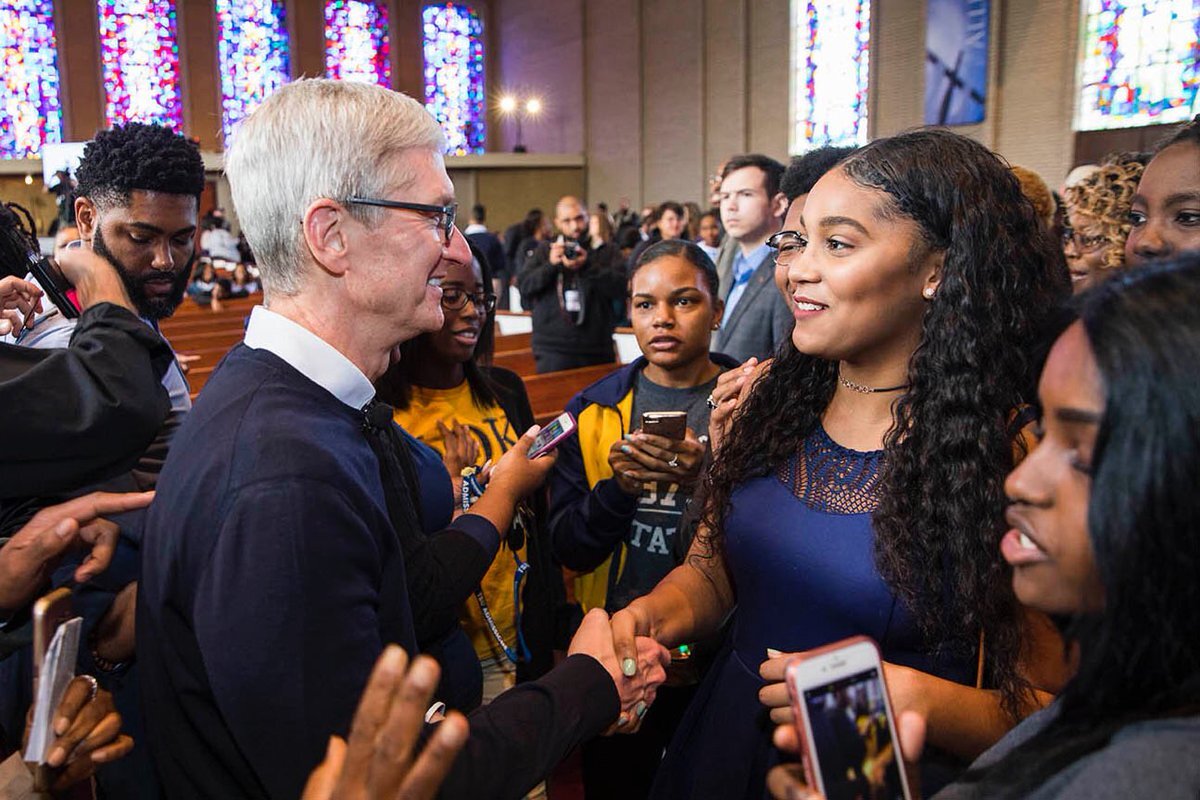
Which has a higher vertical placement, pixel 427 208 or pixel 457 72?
pixel 457 72

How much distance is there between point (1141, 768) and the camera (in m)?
0.77

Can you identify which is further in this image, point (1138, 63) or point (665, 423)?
point (1138, 63)

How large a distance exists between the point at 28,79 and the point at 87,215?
15414 millimetres

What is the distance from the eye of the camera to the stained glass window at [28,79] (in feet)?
47.6

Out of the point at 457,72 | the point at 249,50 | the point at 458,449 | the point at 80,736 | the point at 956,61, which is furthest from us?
the point at 457,72

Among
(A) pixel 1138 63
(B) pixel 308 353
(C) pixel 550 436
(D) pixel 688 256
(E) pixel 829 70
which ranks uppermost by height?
(E) pixel 829 70

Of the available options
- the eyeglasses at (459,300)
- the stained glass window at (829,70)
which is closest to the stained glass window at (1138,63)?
the stained glass window at (829,70)

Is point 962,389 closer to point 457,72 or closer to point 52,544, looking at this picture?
point 52,544

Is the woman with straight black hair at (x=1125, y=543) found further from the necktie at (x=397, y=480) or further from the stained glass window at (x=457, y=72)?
the stained glass window at (x=457, y=72)

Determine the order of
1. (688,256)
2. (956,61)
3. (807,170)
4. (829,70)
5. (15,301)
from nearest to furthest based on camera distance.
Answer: (15,301)
(688,256)
(807,170)
(956,61)
(829,70)

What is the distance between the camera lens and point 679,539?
199 cm

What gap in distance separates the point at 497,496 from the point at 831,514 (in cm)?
64

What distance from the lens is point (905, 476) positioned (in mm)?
1424

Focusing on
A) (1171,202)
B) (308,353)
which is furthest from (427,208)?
(1171,202)
